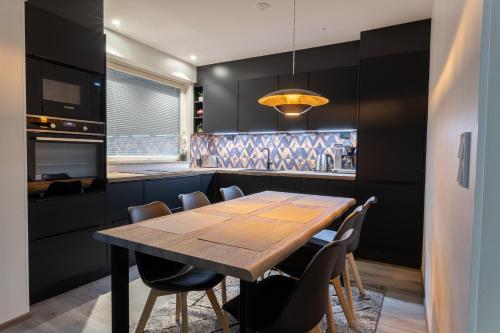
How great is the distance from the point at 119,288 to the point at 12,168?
4.12 ft

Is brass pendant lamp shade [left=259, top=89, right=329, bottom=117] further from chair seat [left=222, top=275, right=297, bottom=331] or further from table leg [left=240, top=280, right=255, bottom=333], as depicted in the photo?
table leg [left=240, top=280, right=255, bottom=333]

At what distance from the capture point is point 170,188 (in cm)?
346

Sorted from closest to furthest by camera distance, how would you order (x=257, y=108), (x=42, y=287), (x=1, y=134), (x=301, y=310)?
1. (x=301, y=310)
2. (x=1, y=134)
3. (x=42, y=287)
4. (x=257, y=108)

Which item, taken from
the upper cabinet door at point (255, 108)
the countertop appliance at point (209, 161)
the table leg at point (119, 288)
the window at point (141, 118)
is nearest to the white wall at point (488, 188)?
the table leg at point (119, 288)

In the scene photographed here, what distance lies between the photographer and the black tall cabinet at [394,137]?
296cm

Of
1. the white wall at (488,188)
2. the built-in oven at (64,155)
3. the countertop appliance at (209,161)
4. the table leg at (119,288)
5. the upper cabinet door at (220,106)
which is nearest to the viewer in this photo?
the white wall at (488,188)

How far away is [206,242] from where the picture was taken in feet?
4.33

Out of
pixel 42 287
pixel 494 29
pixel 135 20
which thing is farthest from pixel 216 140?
pixel 494 29

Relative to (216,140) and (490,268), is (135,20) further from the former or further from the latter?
(490,268)

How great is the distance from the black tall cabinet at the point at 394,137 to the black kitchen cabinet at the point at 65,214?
8.80 feet

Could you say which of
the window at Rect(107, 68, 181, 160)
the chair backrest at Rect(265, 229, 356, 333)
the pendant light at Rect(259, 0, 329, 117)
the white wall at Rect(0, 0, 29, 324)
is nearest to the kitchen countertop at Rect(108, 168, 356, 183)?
the window at Rect(107, 68, 181, 160)

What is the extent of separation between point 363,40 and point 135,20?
247 cm

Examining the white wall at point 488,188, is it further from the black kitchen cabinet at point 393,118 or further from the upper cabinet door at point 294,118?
the upper cabinet door at point 294,118

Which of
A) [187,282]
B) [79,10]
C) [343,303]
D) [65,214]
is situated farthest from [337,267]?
[79,10]
